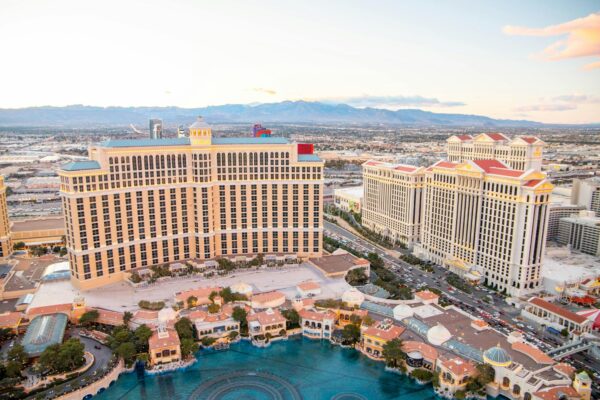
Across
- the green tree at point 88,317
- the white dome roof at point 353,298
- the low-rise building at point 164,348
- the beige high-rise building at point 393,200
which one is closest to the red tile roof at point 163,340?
the low-rise building at point 164,348

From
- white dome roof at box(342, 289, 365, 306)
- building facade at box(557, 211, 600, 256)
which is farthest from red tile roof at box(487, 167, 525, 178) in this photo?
white dome roof at box(342, 289, 365, 306)

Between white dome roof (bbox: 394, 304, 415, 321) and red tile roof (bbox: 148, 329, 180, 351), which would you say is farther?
white dome roof (bbox: 394, 304, 415, 321)

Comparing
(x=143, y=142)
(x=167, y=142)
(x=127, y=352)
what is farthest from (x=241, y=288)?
(x=143, y=142)

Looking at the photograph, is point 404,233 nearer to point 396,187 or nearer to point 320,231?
point 396,187

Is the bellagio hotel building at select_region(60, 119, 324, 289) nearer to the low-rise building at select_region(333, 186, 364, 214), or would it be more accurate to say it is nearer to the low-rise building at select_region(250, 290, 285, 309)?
the low-rise building at select_region(250, 290, 285, 309)

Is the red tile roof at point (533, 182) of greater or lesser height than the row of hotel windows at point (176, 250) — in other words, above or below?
above

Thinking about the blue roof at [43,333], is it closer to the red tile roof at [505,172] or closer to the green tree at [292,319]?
the green tree at [292,319]

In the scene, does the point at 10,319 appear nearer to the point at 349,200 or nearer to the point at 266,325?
the point at 266,325
